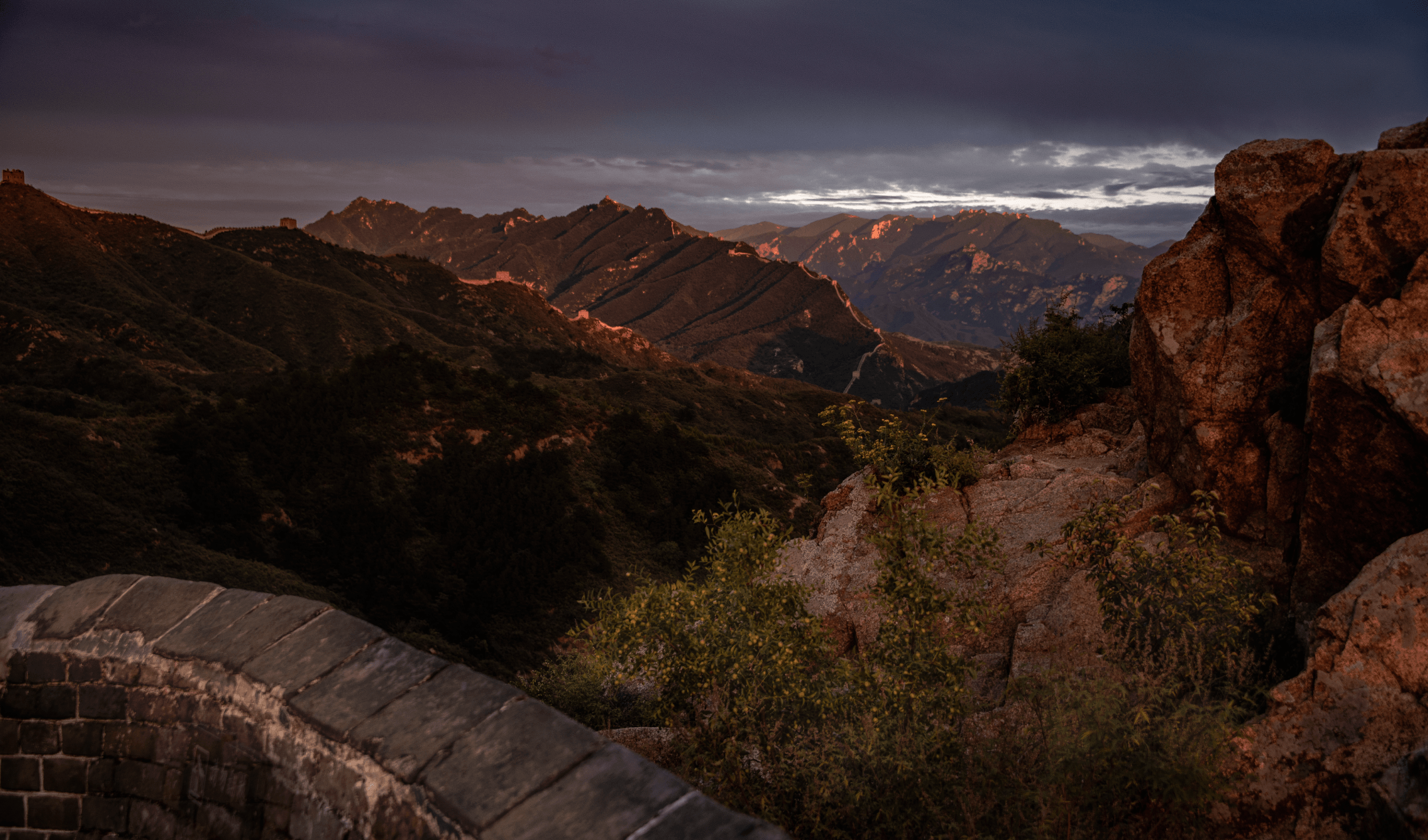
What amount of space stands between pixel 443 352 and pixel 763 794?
62.2 metres

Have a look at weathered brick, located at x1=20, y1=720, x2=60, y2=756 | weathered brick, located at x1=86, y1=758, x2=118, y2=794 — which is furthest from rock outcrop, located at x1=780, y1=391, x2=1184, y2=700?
weathered brick, located at x1=20, y1=720, x2=60, y2=756

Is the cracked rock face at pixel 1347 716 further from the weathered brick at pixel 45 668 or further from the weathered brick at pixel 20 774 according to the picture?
the weathered brick at pixel 20 774

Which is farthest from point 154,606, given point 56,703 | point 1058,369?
point 1058,369

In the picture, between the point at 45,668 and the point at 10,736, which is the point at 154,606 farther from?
the point at 10,736

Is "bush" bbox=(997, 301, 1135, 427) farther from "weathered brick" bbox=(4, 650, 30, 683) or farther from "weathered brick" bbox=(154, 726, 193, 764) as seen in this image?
"weathered brick" bbox=(4, 650, 30, 683)

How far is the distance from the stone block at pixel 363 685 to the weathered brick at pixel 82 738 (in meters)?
1.43

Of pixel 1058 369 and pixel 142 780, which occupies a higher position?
pixel 1058 369

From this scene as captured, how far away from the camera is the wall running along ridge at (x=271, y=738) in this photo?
257 cm

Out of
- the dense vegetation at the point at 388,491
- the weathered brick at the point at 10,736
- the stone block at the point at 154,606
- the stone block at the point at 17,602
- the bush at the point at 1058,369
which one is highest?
the bush at the point at 1058,369

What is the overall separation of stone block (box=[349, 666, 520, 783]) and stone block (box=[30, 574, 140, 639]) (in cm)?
194

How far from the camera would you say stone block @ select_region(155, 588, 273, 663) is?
355 cm

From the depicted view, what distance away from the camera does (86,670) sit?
12.0 ft

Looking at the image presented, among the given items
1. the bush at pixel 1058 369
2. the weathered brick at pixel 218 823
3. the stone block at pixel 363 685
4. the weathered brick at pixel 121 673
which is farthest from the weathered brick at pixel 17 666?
the bush at pixel 1058 369

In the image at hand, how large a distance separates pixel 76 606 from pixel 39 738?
0.68 m
